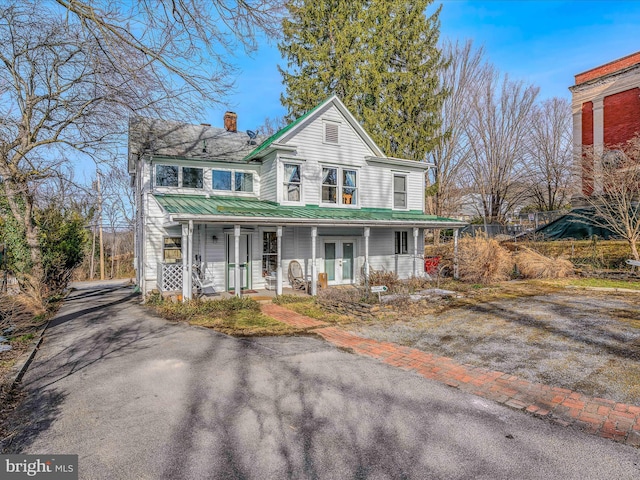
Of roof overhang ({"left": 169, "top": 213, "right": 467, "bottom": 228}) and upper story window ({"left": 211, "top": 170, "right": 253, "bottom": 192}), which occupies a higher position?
upper story window ({"left": 211, "top": 170, "right": 253, "bottom": 192})

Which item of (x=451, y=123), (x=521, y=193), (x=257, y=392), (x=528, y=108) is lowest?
(x=257, y=392)

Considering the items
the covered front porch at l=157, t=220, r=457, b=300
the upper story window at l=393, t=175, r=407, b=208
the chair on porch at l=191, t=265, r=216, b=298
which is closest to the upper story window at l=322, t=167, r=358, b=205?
the covered front porch at l=157, t=220, r=457, b=300

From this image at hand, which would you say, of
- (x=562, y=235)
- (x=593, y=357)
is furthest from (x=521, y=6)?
(x=593, y=357)

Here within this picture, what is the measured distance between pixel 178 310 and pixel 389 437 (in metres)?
8.15

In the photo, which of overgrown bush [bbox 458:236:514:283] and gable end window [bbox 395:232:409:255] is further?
gable end window [bbox 395:232:409:255]

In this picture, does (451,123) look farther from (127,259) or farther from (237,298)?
(127,259)

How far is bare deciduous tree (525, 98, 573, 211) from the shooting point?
99.1ft

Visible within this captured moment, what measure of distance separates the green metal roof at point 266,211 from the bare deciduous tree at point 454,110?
1207 centimetres

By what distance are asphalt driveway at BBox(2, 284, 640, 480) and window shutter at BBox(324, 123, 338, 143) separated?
426 inches

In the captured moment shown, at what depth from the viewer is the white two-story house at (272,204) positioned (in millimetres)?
12734

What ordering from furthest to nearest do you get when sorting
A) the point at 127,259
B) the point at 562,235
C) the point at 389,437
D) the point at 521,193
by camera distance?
1. the point at 521,193
2. the point at 127,259
3. the point at 562,235
4. the point at 389,437

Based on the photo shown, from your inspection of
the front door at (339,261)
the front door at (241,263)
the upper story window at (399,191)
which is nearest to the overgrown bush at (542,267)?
the upper story window at (399,191)

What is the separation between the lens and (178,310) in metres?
10.3

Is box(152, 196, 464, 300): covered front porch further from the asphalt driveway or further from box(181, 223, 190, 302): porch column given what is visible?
the asphalt driveway
